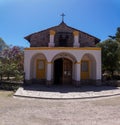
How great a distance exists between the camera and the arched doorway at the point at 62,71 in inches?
814

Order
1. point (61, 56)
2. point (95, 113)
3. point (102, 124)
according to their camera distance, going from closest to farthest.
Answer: point (102, 124), point (95, 113), point (61, 56)

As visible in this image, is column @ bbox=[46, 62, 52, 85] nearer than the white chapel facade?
Yes

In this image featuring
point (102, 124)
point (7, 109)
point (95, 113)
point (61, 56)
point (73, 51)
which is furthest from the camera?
point (61, 56)

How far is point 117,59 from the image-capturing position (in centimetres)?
2109

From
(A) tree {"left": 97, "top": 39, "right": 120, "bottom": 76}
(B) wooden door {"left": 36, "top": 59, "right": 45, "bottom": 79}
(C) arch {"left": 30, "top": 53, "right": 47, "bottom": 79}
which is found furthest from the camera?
(A) tree {"left": 97, "top": 39, "right": 120, "bottom": 76}

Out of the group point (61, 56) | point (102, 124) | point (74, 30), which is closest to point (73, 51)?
point (61, 56)

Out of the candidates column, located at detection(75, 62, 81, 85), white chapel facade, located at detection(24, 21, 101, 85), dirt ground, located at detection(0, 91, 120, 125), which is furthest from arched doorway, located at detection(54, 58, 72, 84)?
dirt ground, located at detection(0, 91, 120, 125)

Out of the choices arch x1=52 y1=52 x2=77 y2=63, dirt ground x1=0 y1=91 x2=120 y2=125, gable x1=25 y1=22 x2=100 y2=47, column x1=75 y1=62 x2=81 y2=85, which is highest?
gable x1=25 y1=22 x2=100 y2=47

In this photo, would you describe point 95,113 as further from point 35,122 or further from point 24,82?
point 24,82

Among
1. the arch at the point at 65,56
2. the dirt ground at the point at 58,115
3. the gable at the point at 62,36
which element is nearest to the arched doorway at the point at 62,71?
the arch at the point at 65,56

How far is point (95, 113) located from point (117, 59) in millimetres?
13077

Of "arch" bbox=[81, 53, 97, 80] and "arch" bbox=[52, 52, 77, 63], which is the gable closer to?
"arch" bbox=[52, 52, 77, 63]

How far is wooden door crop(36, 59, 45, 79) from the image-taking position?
20312mm

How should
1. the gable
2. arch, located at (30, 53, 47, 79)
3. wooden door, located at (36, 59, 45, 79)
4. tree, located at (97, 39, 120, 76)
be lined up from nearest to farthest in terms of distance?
1. arch, located at (30, 53, 47, 79)
2. wooden door, located at (36, 59, 45, 79)
3. tree, located at (97, 39, 120, 76)
4. the gable
